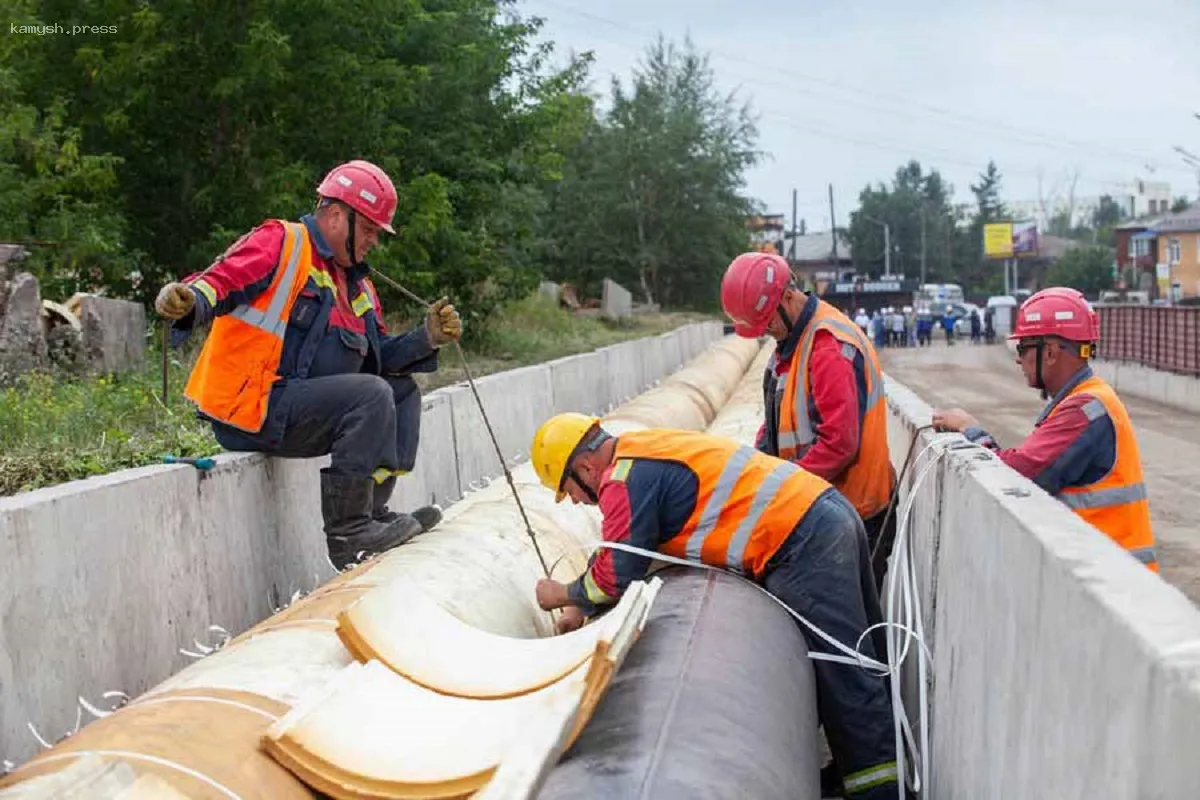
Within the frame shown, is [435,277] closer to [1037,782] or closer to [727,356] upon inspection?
[727,356]

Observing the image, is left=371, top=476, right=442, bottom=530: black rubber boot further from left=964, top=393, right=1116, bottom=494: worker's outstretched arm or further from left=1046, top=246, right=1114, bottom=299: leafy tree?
left=1046, top=246, right=1114, bottom=299: leafy tree

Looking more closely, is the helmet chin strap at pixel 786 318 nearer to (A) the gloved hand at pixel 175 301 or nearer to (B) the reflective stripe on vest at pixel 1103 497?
(B) the reflective stripe on vest at pixel 1103 497

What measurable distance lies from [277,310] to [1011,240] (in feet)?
331

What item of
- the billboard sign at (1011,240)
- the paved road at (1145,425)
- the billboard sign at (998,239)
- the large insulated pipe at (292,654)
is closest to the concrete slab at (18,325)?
the large insulated pipe at (292,654)

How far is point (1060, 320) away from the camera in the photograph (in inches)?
222

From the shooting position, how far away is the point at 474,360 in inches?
772

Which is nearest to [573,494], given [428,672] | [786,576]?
[786,576]

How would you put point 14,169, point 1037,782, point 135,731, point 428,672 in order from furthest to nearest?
1. point 14,169
2. point 428,672
3. point 135,731
4. point 1037,782

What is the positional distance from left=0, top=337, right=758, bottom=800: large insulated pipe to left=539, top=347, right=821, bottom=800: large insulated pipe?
73 centimetres

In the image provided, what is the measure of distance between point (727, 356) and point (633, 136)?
1299 inches

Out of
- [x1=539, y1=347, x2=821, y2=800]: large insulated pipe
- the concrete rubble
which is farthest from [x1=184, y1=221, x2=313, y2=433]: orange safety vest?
the concrete rubble

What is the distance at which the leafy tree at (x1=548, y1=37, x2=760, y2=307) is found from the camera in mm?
53875

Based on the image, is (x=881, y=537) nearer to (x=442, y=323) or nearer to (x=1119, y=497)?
(x=1119, y=497)

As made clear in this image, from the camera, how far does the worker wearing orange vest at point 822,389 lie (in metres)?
6.21
